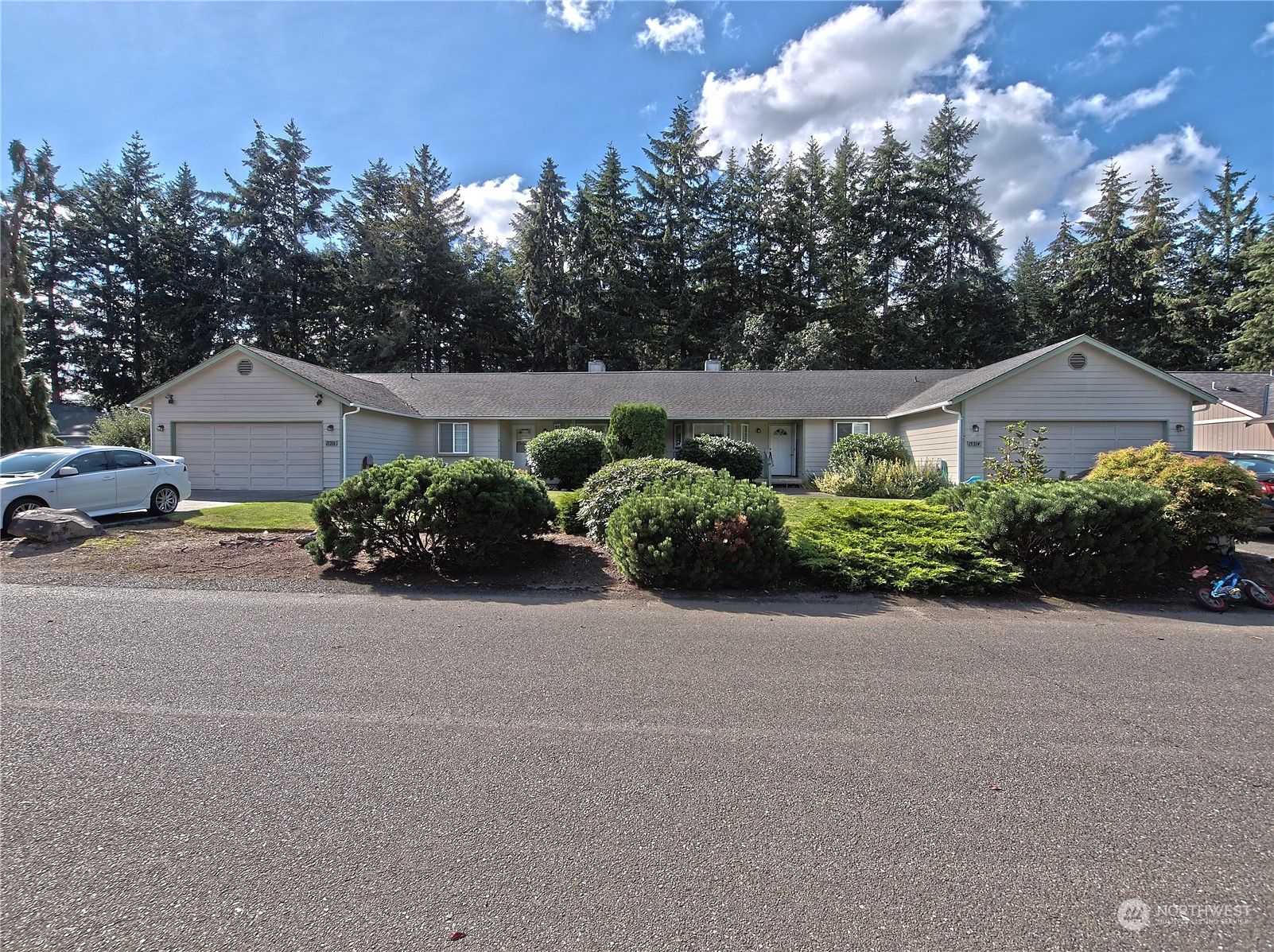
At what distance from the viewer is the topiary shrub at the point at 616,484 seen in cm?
835

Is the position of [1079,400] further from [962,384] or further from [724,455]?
[724,455]

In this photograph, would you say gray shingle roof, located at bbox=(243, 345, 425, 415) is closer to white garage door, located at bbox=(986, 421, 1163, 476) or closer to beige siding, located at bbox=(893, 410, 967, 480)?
beige siding, located at bbox=(893, 410, 967, 480)

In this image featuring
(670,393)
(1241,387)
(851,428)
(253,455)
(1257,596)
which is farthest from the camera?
(670,393)

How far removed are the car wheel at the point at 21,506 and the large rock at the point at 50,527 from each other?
2.71ft

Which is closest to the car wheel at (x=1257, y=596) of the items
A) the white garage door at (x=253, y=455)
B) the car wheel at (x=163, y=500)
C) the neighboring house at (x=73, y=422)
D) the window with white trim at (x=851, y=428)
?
the window with white trim at (x=851, y=428)

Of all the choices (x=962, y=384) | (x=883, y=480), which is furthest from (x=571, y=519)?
(x=962, y=384)

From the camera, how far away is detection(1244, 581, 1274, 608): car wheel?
6.13 metres

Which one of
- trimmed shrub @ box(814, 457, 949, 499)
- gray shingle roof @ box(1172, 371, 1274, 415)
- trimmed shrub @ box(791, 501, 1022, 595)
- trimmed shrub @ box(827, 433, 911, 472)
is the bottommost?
trimmed shrub @ box(791, 501, 1022, 595)

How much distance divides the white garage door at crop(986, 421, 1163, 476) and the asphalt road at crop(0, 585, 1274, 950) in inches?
513

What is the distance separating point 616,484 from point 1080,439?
48.3 feet

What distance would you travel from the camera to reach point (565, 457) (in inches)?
671

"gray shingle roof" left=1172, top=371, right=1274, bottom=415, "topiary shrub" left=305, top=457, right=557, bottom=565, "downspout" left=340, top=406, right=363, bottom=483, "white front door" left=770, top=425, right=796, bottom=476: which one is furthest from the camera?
"white front door" left=770, top=425, right=796, bottom=476

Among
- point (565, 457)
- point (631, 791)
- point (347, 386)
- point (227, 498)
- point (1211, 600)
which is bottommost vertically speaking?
point (631, 791)

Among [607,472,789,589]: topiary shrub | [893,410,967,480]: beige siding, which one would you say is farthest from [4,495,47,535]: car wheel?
Result: [893,410,967,480]: beige siding
